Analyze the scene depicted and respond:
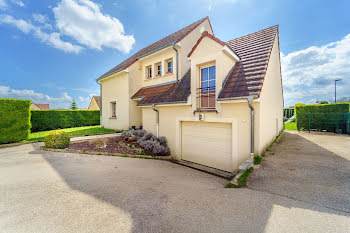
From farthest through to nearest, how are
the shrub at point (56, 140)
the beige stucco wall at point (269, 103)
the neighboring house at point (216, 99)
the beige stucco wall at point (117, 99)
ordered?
the beige stucco wall at point (117, 99) < the shrub at point (56, 140) < the beige stucco wall at point (269, 103) < the neighboring house at point (216, 99)

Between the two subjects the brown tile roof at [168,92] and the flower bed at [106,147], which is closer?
the flower bed at [106,147]

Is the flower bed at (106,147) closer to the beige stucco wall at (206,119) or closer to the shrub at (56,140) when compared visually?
the shrub at (56,140)

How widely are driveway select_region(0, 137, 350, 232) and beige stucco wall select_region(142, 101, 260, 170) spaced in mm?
2240

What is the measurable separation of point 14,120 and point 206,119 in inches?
441

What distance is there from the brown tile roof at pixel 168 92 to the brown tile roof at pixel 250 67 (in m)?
2.25

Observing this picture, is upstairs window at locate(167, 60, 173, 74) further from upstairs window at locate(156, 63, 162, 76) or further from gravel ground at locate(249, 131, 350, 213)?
gravel ground at locate(249, 131, 350, 213)

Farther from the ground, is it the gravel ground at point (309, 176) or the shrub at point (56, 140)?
the shrub at point (56, 140)

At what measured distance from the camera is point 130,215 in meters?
2.71

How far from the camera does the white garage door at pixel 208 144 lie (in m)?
6.22

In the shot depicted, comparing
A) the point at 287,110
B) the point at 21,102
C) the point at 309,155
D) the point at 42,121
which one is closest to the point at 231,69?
the point at 309,155

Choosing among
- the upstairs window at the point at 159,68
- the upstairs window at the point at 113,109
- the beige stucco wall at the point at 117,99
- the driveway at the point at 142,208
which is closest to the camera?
the driveway at the point at 142,208

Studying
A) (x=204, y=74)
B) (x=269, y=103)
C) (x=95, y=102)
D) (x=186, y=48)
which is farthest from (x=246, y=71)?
(x=95, y=102)

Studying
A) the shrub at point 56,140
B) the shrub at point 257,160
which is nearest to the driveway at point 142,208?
the shrub at point 257,160

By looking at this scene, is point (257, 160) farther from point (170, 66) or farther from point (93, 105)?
point (93, 105)
